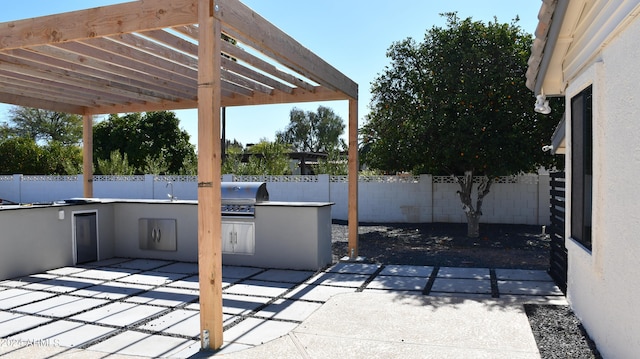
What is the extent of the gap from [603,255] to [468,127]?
6666mm

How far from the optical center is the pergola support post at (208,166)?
3.90 m

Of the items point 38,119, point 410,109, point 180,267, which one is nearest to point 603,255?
point 180,267

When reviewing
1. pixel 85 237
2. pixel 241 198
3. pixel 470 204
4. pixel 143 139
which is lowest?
pixel 85 237

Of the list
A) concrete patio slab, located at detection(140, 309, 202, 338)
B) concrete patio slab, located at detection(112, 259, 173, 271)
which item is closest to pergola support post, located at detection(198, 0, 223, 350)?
concrete patio slab, located at detection(140, 309, 202, 338)

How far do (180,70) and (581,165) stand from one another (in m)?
4.90

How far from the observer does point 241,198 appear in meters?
7.47

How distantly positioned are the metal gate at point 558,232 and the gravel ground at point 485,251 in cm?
89

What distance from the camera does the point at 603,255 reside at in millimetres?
3670

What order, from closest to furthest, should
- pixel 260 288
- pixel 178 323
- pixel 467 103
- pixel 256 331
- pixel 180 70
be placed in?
Result: pixel 256 331 → pixel 178 323 → pixel 260 288 → pixel 180 70 → pixel 467 103

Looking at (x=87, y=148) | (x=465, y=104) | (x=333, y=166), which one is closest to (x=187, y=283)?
(x=87, y=148)

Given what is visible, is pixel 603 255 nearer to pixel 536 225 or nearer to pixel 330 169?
pixel 536 225

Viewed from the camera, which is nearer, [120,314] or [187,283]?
[120,314]

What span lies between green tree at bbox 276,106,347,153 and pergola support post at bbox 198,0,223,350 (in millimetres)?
39263

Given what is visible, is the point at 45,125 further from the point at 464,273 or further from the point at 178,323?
the point at 464,273
